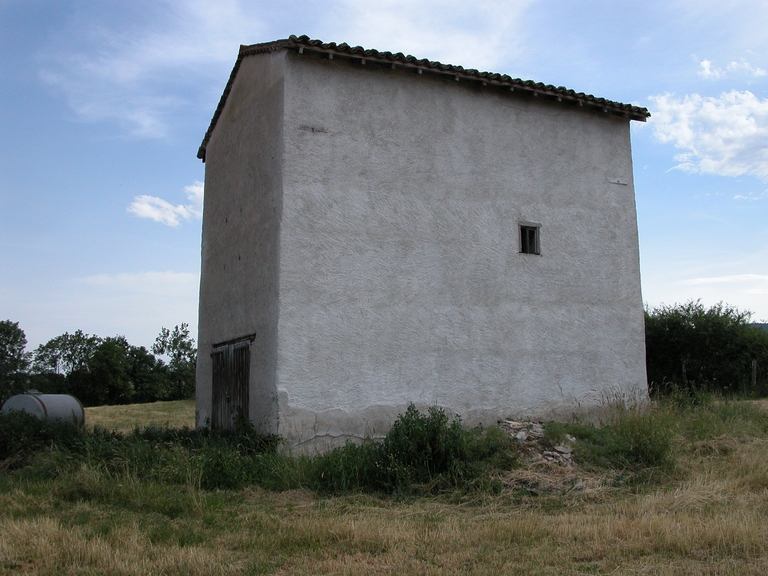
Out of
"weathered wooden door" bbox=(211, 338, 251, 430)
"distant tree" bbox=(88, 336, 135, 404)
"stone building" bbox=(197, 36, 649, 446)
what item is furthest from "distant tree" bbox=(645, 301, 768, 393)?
"distant tree" bbox=(88, 336, 135, 404)

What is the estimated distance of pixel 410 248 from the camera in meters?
12.4

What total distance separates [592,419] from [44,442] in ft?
32.8


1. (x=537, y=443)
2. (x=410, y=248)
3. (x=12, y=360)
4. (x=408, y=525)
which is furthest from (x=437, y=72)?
(x=12, y=360)

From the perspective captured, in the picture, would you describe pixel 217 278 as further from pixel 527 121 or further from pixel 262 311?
pixel 527 121

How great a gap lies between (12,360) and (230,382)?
146 feet

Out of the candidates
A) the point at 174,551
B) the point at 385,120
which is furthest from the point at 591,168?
the point at 174,551

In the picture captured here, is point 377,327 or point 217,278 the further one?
point 217,278

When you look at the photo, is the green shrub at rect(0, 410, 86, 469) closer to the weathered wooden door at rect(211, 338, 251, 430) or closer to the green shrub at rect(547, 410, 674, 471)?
the weathered wooden door at rect(211, 338, 251, 430)

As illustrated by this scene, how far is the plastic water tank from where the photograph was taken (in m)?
16.7

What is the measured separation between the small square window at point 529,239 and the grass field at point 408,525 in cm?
490

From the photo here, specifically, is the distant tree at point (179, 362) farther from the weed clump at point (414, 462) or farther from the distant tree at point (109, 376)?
the weed clump at point (414, 462)

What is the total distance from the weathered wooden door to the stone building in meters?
0.06

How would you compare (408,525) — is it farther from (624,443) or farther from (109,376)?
(109,376)

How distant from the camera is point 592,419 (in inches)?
530
